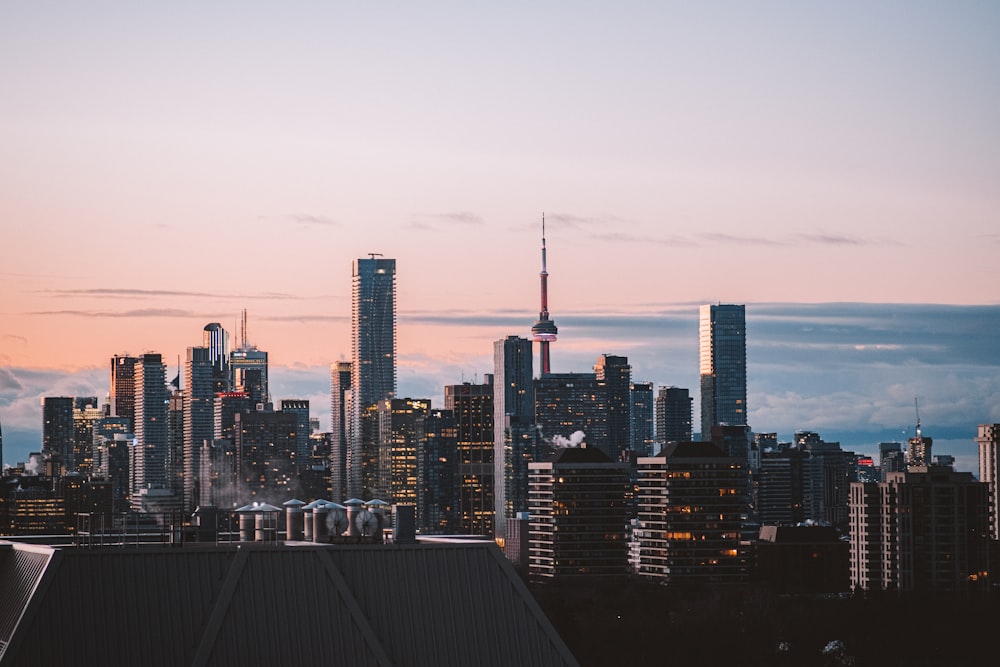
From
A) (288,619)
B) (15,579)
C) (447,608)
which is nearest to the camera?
(288,619)

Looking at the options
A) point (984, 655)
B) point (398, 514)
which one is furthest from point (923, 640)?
point (398, 514)

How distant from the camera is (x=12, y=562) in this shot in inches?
2301

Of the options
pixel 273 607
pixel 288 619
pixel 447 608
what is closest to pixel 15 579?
pixel 273 607

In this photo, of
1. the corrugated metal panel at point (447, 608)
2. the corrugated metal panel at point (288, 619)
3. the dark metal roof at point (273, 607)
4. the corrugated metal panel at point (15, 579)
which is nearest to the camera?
the dark metal roof at point (273, 607)

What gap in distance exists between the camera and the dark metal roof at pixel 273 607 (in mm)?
53031

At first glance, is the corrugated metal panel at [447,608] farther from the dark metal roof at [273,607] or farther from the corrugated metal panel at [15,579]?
the corrugated metal panel at [15,579]

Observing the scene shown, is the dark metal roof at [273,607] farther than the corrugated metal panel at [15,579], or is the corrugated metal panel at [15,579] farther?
the corrugated metal panel at [15,579]

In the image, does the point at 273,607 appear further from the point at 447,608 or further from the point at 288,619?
the point at 447,608

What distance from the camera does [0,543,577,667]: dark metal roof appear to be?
174ft

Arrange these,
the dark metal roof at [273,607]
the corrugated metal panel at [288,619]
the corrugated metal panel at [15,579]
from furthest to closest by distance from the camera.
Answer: the corrugated metal panel at [15,579] < the corrugated metal panel at [288,619] < the dark metal roof at [273,607]

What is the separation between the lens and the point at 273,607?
54656 mm

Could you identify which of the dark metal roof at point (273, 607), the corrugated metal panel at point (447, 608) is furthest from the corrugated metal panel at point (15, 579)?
the corrugated metal panel at point (447, 608)

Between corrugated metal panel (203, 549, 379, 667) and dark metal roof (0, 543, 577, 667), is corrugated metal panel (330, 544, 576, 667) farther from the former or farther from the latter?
corrugated metal panel (203, 549, 379, 667)

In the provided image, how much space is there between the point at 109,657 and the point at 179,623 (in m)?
2.37
